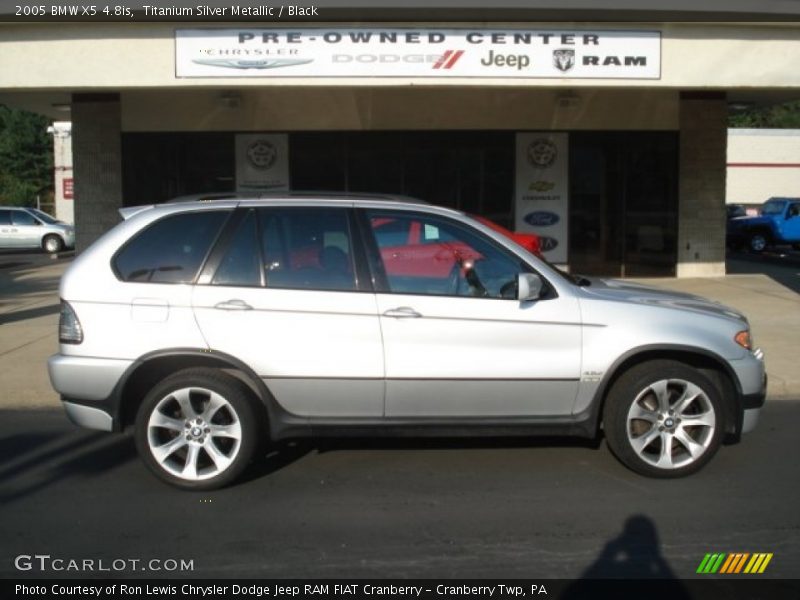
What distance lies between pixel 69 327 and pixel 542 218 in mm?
13362

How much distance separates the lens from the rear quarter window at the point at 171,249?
5.73 metres

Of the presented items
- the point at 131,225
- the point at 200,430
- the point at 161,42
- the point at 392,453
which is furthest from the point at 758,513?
the point at 161,42

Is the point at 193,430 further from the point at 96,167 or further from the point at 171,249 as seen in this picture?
the point at 96,167

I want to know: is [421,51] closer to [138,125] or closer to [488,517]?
[138,125]

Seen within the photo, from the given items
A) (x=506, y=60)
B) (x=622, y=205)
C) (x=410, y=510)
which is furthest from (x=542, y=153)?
(x=410, y=510)

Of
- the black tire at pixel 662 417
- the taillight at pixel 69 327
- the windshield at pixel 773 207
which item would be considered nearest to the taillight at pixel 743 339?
the black tire at pixel 662 417

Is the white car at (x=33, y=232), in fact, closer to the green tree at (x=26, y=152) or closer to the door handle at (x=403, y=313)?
the door handle at (x=403, y=313)

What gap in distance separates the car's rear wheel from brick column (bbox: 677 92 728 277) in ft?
37.6

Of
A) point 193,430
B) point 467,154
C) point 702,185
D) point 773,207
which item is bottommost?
point 193,430

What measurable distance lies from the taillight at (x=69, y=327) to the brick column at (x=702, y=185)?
47.4 ft

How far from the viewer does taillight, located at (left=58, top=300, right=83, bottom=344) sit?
5.64m

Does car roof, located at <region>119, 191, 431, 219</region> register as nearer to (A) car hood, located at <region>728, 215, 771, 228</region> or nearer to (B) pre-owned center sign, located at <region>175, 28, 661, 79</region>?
(B) pre-owned center sign, located at <region>175, 28, 661, 79</region>

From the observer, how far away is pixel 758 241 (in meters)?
28.4

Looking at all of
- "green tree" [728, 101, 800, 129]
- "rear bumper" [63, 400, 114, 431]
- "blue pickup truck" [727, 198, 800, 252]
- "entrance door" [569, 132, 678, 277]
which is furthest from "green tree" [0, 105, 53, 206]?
"rear bumper" [63, 400, 114, 431]
